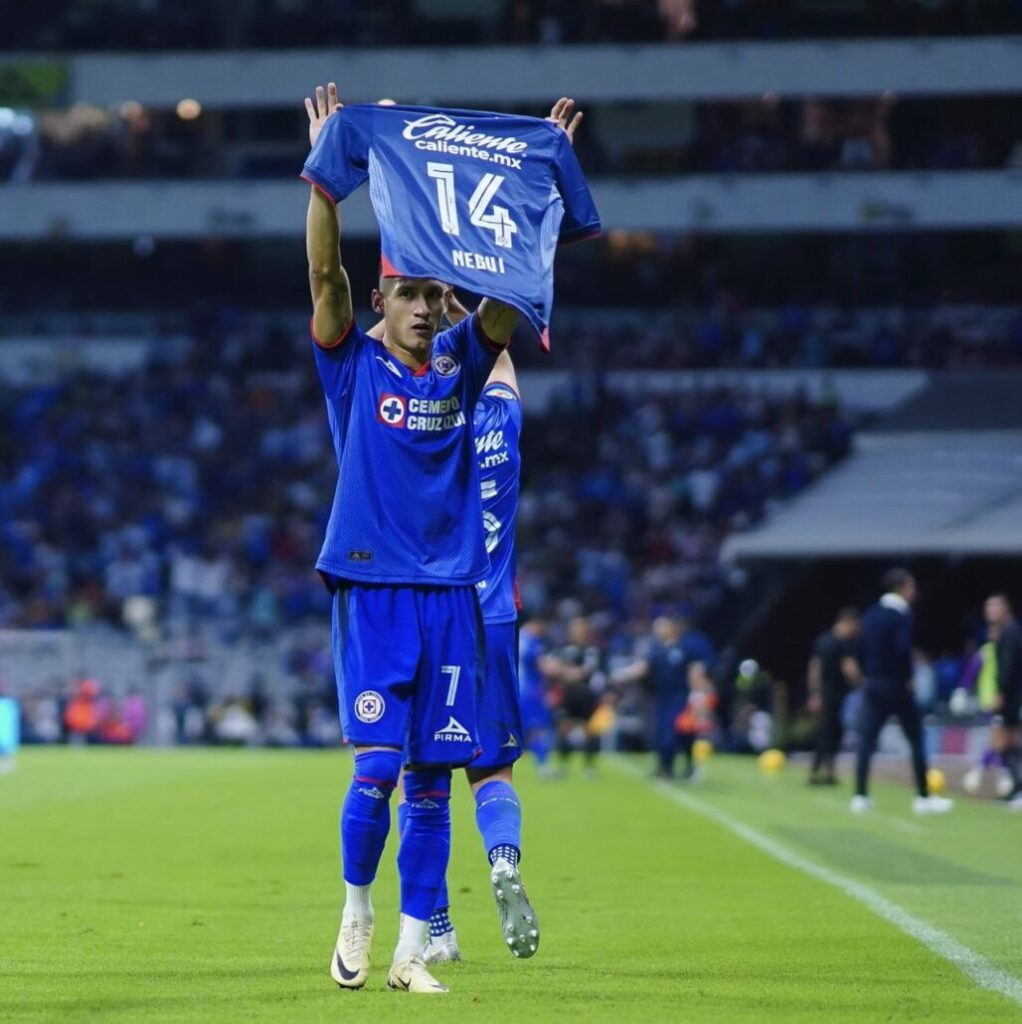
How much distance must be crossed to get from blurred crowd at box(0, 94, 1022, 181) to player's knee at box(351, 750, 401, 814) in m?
41.9

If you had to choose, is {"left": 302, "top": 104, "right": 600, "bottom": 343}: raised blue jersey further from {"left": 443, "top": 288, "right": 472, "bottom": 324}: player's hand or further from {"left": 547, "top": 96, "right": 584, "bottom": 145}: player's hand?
{"left": 443, "top": 288, "right": 472, "bottom": 324}: player's hand

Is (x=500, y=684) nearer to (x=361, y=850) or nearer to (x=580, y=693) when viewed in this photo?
(x=361, y=850)

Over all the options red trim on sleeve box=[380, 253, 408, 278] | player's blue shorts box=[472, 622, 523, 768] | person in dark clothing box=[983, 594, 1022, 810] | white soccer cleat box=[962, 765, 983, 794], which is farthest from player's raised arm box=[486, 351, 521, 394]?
white soccer cleat box=[962, 765, 983, 794]

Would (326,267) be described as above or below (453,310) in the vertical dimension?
above

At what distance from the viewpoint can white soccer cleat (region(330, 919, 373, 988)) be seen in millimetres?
7762

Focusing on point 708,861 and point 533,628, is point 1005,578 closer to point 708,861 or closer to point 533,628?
point 533,628

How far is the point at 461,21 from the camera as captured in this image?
50.0m

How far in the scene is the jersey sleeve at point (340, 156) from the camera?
7699 mm

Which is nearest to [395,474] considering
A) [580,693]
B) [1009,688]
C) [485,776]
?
[485,776]

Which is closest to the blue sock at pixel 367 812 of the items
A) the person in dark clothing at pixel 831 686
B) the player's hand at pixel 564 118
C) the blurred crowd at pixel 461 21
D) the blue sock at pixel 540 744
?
the player's hand at pixel 564 118

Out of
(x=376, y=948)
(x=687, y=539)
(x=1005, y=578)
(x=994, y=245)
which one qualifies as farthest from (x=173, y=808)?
(x=994, y=245)

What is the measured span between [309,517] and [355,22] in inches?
499

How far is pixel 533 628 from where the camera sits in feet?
95.1

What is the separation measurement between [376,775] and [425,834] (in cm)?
44
